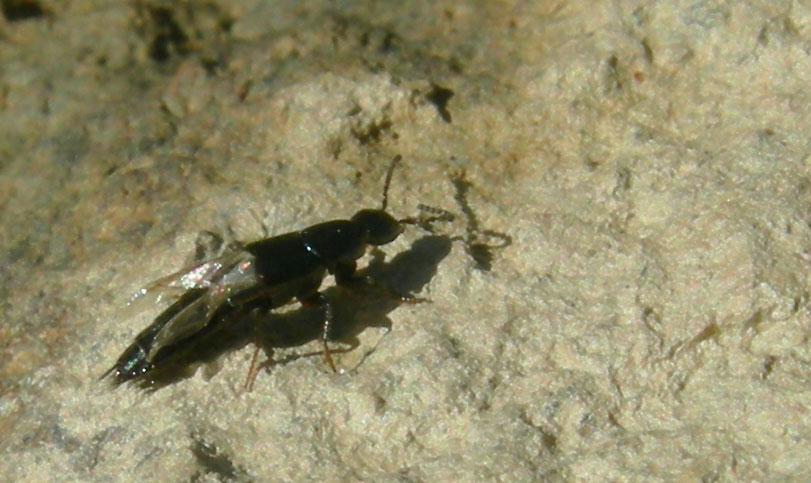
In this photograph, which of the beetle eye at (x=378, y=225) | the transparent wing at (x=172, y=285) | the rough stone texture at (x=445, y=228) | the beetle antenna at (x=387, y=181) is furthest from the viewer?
the beetle antenna at (x=387, y=181)

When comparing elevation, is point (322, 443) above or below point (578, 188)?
below

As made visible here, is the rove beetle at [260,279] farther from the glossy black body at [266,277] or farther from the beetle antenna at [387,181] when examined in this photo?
the beetle antenna at [387,181]

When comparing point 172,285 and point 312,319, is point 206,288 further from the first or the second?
point 312,319

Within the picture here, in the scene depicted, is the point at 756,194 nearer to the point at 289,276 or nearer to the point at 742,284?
the point at 742,284

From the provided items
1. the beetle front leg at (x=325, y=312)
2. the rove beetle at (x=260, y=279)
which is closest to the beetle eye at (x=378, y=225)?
the rove beetle at (x=260, y=279)

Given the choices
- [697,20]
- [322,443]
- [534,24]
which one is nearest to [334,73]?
[534,24]

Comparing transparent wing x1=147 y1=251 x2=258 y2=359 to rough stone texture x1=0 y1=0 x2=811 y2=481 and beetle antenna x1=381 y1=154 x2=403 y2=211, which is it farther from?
beetle antenna x1=381 y1=154 x2=403 y2=211

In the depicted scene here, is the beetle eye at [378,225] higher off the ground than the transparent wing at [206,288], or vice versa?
the beetle eye at [378,225]

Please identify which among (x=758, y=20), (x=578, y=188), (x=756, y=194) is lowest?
(x=578, y=188)
